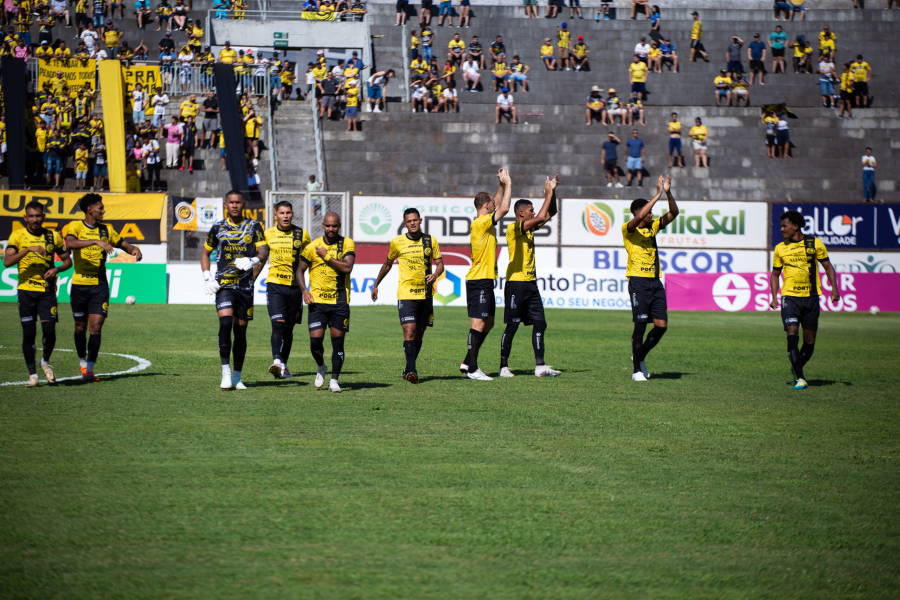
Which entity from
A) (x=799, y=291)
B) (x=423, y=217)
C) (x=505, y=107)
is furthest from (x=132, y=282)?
(x=799, y=291)

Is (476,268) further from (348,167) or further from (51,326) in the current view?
(348,167)

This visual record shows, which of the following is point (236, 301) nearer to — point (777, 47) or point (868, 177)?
point (868, 177)

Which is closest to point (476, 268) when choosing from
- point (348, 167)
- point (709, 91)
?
point (348, 167)

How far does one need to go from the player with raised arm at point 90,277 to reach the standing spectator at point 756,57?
33.2 m

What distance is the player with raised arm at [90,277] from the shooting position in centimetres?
1041

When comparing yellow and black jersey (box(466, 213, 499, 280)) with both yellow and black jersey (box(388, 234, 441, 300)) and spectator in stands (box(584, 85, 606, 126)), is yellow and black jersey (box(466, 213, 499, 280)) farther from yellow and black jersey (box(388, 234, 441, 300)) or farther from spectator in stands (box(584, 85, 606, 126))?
spectator in stands (box(584, 85, 606, 126))

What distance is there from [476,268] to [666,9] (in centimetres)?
3519

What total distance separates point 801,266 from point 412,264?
200 inches

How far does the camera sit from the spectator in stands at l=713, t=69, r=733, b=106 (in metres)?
36.6

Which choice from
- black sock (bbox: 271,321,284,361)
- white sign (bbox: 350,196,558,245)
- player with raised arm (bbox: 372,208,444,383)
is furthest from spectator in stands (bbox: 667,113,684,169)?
black sock (bbox: 271,321,284,361)

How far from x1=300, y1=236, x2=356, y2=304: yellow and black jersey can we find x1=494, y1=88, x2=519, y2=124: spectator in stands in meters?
26.2

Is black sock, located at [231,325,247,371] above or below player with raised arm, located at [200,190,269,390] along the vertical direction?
below

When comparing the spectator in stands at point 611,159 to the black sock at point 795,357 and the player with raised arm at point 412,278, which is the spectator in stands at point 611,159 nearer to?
the black sock at point 795,357

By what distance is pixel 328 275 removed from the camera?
390 inches
